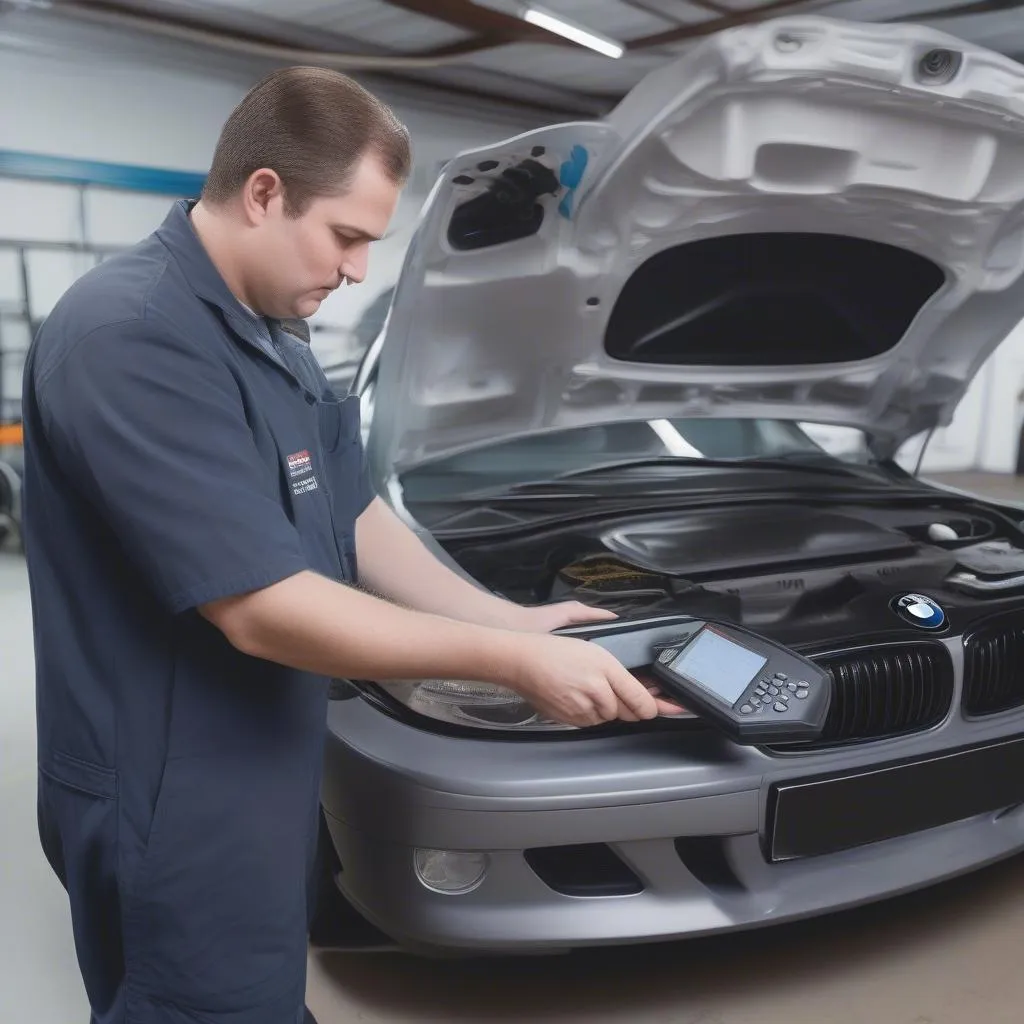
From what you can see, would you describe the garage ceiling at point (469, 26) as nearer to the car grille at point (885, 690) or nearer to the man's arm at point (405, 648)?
the car grille at point (885, 690)

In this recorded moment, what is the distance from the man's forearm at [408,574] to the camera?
1.40 m

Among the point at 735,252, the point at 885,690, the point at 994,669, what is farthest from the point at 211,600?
the point at 735,252

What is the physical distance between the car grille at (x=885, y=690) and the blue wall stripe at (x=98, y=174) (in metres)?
5.96

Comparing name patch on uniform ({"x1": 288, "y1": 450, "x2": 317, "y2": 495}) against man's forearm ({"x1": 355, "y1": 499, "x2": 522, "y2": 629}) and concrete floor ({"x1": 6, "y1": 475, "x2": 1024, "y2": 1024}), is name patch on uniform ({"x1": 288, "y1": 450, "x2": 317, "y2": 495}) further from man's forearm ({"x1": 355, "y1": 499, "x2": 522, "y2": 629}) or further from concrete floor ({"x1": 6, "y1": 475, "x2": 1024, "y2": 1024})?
concrete floor ({"x1": 6, "y1": 475, "x2": 1024, "y2": 1024})

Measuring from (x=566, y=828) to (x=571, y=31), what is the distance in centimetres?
659

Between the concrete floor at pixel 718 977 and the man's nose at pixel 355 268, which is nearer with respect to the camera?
the man's nose at pixel 355 268

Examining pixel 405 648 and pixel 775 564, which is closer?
pixel 405 648

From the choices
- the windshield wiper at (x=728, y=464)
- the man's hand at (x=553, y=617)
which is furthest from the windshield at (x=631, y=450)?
the man's hand at (x=553, y=617)

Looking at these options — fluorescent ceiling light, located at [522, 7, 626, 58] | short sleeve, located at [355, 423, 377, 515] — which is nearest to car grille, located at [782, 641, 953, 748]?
short sleeve, located at [355, 423, 377, 515]

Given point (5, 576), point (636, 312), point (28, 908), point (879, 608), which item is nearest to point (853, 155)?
point (636, 312)

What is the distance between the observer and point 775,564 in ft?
6.13

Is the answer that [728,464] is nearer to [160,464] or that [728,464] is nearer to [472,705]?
[472,705]

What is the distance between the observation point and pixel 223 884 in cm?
97

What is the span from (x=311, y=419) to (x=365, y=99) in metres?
0.34
